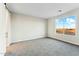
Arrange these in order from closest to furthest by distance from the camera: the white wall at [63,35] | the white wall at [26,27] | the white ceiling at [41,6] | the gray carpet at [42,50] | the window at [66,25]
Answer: the gray carpet at [42,50] → the white ceiling at [41,6] → the white wall at [63,35] → the window at [66,25] → the white wall at [26,27]

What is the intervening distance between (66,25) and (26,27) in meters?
3.09

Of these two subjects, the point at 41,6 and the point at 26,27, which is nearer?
the point at 41,6

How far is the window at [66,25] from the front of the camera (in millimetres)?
6035

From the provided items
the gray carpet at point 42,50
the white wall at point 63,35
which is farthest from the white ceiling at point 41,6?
the gray carpet at point 42,50

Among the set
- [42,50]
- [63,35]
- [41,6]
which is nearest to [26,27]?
[63,35]

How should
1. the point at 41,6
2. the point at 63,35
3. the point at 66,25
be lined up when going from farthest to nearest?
the point at 63,35 → the point at 66,25 → the point at 41,6

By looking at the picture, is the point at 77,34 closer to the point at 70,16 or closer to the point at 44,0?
the point at 70,16

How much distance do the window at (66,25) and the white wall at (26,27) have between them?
5.67 feet

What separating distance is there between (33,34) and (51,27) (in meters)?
1.89

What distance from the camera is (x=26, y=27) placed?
7.56 meters

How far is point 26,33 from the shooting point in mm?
7582

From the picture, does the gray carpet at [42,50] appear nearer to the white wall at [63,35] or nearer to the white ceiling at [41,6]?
the white wall at [63,35]

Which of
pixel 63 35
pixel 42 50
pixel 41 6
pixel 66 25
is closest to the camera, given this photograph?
pixel 42 50

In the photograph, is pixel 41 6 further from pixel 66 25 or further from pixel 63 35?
pixel 63 35
